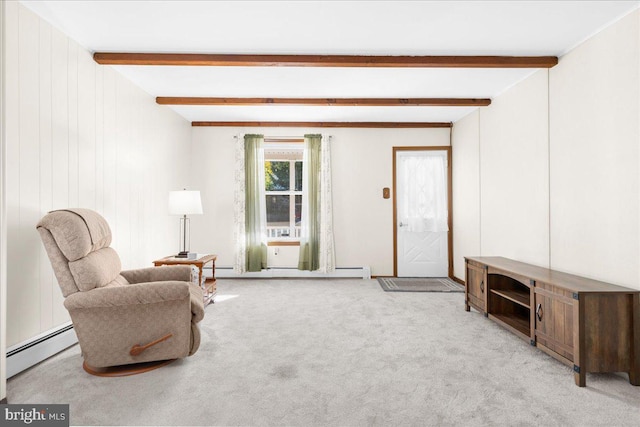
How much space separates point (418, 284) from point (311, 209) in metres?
2.09

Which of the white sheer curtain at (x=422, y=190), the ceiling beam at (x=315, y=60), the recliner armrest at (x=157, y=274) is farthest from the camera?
the white sheer curtain at (x=422, y=190)

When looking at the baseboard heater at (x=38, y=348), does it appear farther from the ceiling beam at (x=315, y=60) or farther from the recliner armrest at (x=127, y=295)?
the ceiling beam at (x=315, y=60)

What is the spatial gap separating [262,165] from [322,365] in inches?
152

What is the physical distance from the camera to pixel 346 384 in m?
2.19

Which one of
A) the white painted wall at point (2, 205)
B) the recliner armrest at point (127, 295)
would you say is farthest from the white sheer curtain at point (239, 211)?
the white painted wall at point (2, 205)

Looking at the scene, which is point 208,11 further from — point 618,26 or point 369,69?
point 618,26

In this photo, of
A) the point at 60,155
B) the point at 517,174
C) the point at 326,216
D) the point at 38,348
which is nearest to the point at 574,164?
the point at 517,174

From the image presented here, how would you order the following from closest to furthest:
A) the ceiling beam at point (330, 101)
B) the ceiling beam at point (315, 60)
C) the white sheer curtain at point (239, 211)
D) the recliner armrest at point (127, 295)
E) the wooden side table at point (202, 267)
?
the recliner armrest at point (127, 295)
the ceiling beam at point (315, 60)
the wooden side table at point (202, 267)
the ceiling beam at point (330, 101)
the white sheer curtain at point (239, 211)

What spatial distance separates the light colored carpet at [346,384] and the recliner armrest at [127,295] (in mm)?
514

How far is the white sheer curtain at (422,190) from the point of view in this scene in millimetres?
5715

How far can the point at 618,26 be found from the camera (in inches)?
100

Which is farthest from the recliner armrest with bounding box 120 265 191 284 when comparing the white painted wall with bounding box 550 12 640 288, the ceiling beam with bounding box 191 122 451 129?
the white painted wall with bounding box 550 12 640 288

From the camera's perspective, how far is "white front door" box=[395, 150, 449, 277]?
5.73 m

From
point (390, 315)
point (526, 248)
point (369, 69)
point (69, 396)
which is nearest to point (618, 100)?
point (526, 248)
